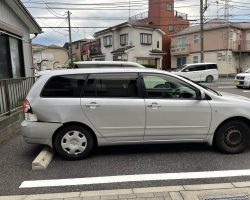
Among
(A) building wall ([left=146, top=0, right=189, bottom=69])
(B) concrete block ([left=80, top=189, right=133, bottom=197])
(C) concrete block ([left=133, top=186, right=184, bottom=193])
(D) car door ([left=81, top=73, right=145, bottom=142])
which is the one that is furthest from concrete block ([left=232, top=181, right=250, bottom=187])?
(A) building wall ([left=146, top=0, right=189, bottom=69])

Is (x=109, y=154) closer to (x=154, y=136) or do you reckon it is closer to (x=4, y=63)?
(x=154, y=136)

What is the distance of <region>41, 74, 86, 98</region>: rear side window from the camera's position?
418 centimetres

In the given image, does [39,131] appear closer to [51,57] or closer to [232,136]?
[232,136]

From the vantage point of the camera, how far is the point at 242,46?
107ft

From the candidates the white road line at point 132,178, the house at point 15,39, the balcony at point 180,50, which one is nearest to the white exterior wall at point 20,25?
the house at point 15,39

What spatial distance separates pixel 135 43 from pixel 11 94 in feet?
89.9

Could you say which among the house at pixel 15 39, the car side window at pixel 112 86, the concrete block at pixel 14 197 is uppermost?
the house at pixel 15 39

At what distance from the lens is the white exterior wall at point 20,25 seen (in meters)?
8.01

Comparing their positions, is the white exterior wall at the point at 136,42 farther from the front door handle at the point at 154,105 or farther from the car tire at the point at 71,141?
the car tire at the point at 71,141

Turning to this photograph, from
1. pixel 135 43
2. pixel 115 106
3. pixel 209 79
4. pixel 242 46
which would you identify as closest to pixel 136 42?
pixel 135 43

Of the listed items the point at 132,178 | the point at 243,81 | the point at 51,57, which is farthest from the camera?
the point at 51,57

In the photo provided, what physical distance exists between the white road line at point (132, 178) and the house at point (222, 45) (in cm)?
3019

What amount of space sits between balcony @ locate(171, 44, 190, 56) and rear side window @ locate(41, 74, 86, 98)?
3299 cm

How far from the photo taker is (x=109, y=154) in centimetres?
449
